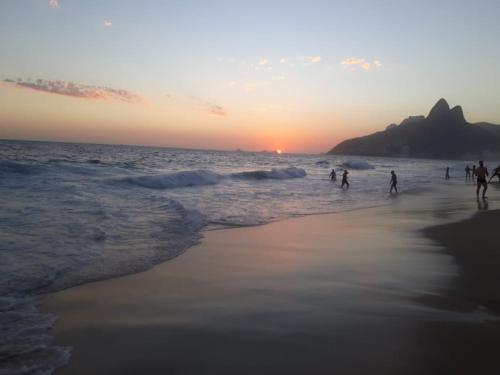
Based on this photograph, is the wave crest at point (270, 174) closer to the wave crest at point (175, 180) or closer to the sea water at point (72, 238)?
the wave crest at point (175, 180)

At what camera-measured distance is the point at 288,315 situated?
16.8 feet

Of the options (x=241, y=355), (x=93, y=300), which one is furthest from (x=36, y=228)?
(x=241, y=355)

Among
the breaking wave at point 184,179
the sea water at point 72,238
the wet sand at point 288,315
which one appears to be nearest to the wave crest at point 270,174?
the breaking wave at point 184,179

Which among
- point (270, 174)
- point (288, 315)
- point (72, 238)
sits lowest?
point (72, 238)

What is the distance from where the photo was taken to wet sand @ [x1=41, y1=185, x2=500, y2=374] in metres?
3.92

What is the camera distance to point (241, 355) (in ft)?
13.3

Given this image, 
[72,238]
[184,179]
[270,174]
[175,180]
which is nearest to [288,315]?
[72,238]

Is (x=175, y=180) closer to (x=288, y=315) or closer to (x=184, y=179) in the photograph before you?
(x=184, y=179)

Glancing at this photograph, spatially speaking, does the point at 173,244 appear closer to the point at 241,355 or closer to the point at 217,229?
the point at 217,229

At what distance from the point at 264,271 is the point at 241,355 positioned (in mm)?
3298

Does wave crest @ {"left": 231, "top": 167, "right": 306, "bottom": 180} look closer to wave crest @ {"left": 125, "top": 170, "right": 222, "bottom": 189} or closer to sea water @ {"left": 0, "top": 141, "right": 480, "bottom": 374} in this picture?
wave crest @ {"left": 125, "top": 170, "right": 222, "bottom": 189}

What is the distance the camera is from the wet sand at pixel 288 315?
3.92 meters

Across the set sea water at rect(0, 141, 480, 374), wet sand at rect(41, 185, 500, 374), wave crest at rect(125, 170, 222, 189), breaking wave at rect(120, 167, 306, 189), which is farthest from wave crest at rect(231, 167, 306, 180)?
wet sand at rect(41, 185, 500, 374)

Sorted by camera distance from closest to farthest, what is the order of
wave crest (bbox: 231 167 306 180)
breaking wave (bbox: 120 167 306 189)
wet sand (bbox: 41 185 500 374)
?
1. wet sand (bbox: 41 185 500 374)
2. breaking wave (bbox: 120 167 306 189)
3. wave crest (bbox: 231 167 306 180)
